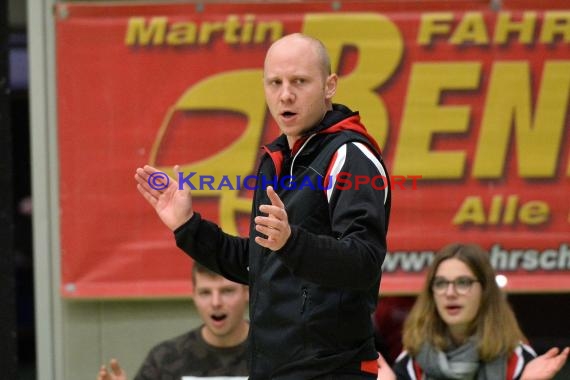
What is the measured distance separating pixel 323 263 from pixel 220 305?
2.20m

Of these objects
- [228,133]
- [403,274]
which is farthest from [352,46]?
[403,274]

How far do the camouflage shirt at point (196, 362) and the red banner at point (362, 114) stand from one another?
83 centimetres

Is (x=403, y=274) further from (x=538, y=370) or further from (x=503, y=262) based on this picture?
(x=538, y=370)

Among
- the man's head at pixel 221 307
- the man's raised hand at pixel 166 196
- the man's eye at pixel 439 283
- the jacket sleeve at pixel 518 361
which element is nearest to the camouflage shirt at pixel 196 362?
the man's head at pixel 221 307

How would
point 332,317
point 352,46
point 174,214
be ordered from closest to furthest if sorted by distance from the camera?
point 332,317
point 174,214
point 352,46

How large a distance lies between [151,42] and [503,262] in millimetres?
2045

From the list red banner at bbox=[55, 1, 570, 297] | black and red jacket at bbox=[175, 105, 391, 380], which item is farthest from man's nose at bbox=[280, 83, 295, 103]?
red banner at bbox=[55, 1, 570, 297]

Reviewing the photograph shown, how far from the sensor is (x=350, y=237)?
2811 mm

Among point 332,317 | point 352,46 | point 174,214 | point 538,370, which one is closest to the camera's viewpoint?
point 332,317

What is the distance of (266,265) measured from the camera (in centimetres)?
306

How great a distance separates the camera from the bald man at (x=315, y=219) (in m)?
2.88

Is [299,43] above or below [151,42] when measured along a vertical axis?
below

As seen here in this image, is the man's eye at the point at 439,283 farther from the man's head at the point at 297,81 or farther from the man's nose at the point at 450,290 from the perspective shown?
the man's head at the point at 297,81

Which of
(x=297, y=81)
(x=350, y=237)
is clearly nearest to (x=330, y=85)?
(x=297, y=81)
